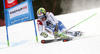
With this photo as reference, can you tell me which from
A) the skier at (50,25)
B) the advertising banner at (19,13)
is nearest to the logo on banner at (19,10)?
the advertising banner at (19,13)

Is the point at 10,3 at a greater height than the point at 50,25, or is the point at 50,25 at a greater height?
the point at 10,3

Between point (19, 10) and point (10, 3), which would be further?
point (10, 3)

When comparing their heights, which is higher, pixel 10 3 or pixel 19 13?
pixel 10 3

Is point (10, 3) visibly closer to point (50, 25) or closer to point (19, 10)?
point (19, 10)

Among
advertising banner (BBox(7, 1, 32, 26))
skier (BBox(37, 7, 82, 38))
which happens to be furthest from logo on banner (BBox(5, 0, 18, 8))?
skier (BBox(37, 7, 82, 38))

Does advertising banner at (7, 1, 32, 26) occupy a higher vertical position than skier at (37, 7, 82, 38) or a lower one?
higher

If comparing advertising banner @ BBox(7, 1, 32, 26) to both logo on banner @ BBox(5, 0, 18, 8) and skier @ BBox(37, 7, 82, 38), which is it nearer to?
logo on banner @ BBox(5, 0, 18, 8)

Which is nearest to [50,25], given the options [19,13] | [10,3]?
[19,13]

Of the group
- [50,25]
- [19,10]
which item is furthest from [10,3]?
[50,25]

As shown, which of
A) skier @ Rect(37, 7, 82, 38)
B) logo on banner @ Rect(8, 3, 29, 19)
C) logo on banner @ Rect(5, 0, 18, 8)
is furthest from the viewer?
logo on banner @ Rect(5, 0, 18, 8)

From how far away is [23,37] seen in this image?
6695mm

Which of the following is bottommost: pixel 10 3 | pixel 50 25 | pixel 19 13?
pixel 50 25

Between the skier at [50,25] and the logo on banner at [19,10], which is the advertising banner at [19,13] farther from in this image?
the skier at [50,25]

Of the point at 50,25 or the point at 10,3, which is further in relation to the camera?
the point at 10,3
